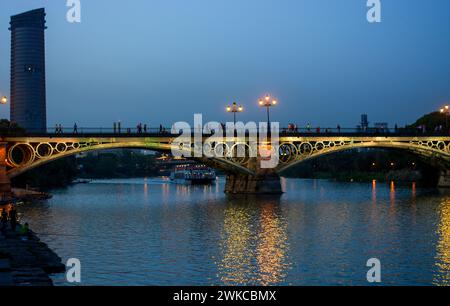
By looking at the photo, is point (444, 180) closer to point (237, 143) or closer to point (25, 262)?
point (237, 143)

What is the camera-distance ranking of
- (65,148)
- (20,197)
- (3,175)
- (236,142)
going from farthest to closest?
(236,142)
(65,148)
(20,197)
(3,175)

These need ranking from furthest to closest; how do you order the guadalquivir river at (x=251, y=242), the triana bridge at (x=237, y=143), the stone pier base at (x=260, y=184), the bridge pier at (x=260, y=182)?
the stone pier base at (x=260, y=184), the bridge pier at (x=260, y=182), the triana bridge at (x=237, y=143), the guadalquivir river at (x=251, y=242)

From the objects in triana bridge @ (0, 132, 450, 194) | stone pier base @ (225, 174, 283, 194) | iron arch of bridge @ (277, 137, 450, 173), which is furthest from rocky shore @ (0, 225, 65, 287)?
iron arch of bridge @ (277, 137, 450, 173)

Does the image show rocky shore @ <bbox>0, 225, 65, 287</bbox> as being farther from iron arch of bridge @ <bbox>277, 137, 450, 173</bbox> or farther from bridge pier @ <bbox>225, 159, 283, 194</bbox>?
iron arch of bridge @ <bbox>277, 137, 450, 173</bbox>

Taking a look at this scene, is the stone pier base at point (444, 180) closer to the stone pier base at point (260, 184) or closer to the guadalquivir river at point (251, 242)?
the stone pier base at point (260, 184)

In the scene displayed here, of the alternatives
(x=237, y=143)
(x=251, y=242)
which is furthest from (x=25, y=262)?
(x=237, y=143)

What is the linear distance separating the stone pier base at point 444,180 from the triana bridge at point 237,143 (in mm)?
3661

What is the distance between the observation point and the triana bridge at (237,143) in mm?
83500

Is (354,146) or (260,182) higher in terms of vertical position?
(354,146)

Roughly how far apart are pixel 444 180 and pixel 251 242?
237 feet

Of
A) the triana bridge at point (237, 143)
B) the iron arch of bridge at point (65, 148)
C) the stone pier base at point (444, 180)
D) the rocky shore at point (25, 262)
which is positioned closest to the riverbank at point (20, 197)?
the triana bridge at point (237, 143)

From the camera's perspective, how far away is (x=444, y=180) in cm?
11238

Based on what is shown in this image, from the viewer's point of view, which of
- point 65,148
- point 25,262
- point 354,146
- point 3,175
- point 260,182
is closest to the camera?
point 25,262

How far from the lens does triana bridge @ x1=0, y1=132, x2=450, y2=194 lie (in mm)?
83500
